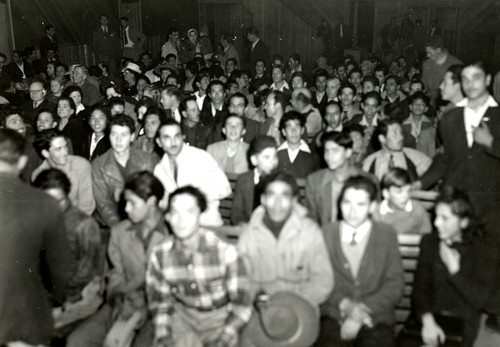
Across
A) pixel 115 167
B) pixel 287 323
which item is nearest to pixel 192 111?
pixel 115 167

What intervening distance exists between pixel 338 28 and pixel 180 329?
53.6 feet

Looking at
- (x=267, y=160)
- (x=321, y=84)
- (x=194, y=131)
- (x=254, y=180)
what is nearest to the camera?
(x=267, y=160)

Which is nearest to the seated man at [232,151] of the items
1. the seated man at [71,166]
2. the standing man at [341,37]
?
the seated man at [71,166]

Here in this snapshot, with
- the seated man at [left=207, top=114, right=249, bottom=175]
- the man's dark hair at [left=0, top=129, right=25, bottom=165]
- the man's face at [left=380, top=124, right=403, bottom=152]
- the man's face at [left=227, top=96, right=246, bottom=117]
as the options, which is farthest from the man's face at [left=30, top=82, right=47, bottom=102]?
the man's face at [left=380, top=124, right=403, bottom=152]

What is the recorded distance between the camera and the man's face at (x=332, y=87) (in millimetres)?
8876

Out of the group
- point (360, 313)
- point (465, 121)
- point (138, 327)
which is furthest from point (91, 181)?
point (465, 121)

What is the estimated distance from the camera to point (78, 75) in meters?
9.66

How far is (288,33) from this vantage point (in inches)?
770

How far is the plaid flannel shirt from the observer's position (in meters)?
3.38

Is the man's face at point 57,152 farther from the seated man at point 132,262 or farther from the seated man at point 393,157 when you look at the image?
the seated man at point 393,157

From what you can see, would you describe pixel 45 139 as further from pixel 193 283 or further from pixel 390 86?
pixel 390 86

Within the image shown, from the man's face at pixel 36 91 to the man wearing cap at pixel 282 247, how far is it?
222 inches

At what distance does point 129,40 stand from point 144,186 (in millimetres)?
12054

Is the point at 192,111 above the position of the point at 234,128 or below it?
above
